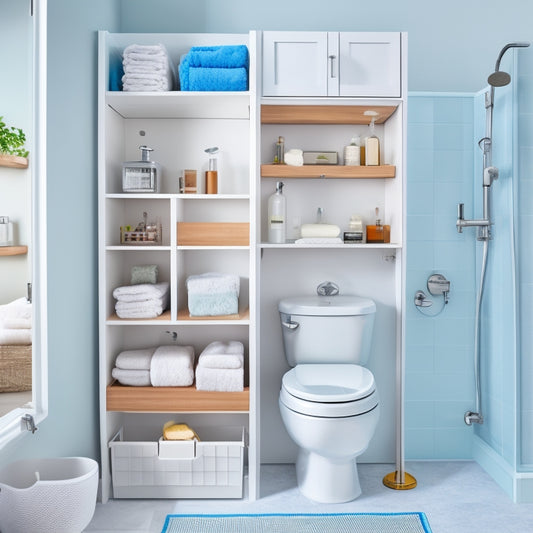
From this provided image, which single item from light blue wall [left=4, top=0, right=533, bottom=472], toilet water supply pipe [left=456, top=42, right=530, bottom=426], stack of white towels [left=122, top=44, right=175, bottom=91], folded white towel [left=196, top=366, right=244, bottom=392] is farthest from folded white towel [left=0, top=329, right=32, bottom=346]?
toilet water supply pipe [left=456, top=42, right=530, bottom=426]

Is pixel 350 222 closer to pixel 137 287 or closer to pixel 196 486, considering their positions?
pixel 137 287

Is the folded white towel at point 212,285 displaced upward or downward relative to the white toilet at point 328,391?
upward

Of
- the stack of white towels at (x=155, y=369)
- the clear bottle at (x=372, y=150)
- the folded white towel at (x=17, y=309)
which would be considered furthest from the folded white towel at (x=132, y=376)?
the clear bottle at (x=372, y=150)

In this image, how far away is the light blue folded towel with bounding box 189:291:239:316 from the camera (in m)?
2.44

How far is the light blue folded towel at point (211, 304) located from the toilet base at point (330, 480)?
2.44ft

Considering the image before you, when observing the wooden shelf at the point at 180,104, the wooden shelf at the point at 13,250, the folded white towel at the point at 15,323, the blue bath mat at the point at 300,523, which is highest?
the wooden shelf at the point at 180,104

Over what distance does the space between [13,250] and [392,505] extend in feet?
6.00

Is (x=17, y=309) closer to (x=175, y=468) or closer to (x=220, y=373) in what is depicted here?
(x=220, y=373)

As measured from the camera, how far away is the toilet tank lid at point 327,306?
254cm

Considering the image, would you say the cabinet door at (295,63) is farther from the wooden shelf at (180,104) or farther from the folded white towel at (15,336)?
the folded white towel at (15,336)

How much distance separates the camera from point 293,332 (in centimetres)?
260

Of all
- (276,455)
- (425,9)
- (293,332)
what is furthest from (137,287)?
(425,9)

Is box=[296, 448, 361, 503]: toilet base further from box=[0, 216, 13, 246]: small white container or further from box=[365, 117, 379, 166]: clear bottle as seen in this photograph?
box=[0, 216, 13, 246]: small white container

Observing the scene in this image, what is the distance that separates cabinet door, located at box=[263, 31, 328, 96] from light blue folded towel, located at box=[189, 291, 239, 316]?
2.99 ft
